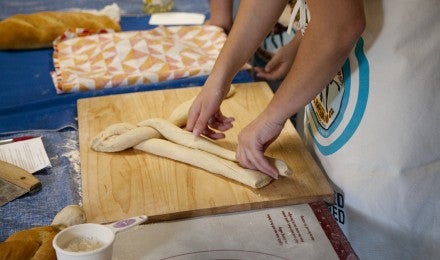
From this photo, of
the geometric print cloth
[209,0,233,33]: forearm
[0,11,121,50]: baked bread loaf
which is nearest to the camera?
the geometric print cloth

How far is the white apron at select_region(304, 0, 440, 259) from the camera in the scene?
2.98 ft

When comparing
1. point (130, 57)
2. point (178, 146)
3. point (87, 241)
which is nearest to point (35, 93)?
point (130, 57)

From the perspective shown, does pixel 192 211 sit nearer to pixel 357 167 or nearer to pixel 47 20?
pixel 357 167

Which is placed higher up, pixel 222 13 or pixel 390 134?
pixel 390 134

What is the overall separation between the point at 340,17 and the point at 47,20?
1.24m

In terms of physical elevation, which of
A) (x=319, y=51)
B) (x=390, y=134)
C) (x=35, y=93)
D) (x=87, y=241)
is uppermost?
(x=319, y=51)

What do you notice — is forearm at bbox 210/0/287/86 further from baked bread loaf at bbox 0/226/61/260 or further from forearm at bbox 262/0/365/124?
baked bread loaf at bbox 0/226/61/260

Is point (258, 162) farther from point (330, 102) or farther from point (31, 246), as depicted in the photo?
point (31, 246)

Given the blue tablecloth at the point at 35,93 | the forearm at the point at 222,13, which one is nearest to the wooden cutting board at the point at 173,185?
the blue tablecloth at the point at 35,93

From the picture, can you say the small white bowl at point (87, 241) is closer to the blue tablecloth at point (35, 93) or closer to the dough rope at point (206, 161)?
the dough rope at point (206, 161)

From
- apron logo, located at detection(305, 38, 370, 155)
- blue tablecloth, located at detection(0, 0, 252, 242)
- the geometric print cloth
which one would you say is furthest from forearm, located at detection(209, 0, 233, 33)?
apron logo, located at detection(305, 38, 370, 155)

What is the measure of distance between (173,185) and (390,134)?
1.33 feet

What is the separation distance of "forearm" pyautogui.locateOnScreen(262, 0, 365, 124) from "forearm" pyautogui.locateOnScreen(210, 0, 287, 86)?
186mm

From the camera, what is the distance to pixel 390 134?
94cm
